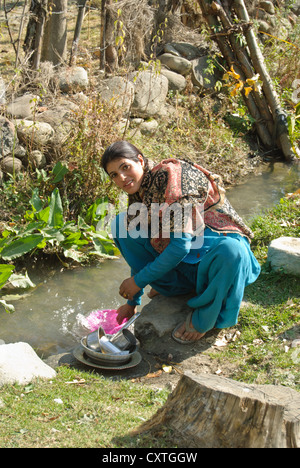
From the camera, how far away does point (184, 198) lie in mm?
3135

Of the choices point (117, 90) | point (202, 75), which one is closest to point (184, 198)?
point (117, 90)

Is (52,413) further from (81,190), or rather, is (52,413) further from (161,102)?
(161,102)

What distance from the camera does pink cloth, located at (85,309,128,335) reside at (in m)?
3.78

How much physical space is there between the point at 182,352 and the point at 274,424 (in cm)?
162

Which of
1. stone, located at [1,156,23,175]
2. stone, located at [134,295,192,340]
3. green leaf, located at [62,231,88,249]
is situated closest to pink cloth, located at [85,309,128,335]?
stone, located at [134,295,192,340]

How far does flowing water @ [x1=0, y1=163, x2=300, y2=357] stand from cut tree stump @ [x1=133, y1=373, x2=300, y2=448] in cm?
179

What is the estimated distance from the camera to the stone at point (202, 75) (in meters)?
8.35

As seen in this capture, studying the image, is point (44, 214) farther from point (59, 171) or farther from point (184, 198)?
point (184, 198)

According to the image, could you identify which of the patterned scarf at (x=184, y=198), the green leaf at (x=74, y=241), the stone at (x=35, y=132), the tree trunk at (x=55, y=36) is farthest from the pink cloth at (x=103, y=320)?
the tree trunk at (x=55, y=36)

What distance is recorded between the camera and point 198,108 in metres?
8.02

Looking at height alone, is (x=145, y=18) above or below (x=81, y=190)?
above

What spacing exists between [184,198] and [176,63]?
5740 millimetres

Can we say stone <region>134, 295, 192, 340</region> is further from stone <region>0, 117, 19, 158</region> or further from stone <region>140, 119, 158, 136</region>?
stone <region>140, 119, 158, 136</region>
